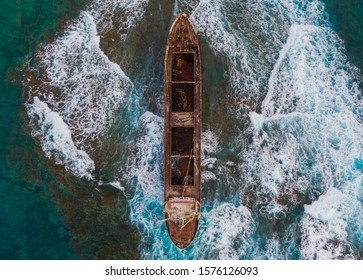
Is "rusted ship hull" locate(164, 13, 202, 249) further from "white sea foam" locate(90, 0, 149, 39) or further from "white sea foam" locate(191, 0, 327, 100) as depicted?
"white sea foam" locate(90, 0, 149, 39)

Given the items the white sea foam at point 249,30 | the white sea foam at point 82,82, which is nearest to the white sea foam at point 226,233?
the white sea foam at point 249,30

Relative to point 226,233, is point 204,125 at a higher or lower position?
higher

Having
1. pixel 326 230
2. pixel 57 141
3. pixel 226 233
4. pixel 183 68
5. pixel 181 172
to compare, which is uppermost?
pixel 183 68

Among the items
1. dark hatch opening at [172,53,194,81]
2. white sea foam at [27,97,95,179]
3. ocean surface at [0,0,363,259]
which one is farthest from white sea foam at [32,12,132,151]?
dark hatch opening at [172,53,194,81]

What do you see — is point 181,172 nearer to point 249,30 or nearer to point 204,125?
point 204,125

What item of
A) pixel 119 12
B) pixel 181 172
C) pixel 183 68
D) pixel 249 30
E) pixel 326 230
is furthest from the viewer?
pixel 249 30

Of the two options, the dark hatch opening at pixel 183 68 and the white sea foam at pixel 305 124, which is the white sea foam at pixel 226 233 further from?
the dark hatch opening at pixel 183 68

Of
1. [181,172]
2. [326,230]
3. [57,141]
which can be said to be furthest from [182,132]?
[326,230]
